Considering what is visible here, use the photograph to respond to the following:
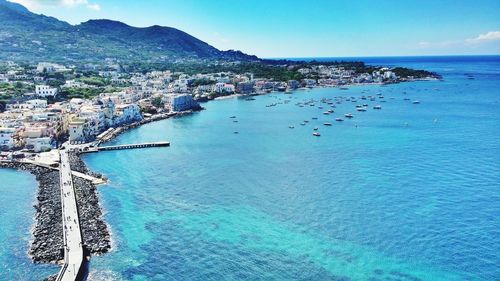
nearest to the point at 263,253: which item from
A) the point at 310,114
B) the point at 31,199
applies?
the point at 31,199

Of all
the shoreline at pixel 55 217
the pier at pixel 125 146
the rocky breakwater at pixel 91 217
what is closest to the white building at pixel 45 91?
the pier at pixel 125 146

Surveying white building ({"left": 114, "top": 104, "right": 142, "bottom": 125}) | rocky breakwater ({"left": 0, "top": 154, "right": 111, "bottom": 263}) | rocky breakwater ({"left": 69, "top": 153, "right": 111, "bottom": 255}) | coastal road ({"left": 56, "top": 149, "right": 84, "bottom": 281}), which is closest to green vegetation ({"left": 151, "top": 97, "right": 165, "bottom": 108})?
white building ({"left": 114, "top": 104, "right": 142, "bottom": 125})

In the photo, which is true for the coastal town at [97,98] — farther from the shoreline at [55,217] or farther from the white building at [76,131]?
the shoreline at [55,217]

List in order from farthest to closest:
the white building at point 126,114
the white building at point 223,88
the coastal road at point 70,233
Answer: the white building at point 223,88 < the white building at point 126,114 < the coastal road at point 70,233

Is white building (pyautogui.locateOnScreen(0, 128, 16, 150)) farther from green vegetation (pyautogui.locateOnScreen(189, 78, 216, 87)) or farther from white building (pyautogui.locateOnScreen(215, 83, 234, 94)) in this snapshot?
green vegetation (pyautogui.locateOnScreen(189, 78, 216, 87))

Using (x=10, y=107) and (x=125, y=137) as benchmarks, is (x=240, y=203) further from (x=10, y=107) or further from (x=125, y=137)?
(x=10, y=107)

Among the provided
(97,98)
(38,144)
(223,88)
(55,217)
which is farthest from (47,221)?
(223,88)

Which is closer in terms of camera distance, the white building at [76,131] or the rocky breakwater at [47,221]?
the rocky breakwater at [47,221]

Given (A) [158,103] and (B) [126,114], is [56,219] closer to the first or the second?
(B) [126,114]
